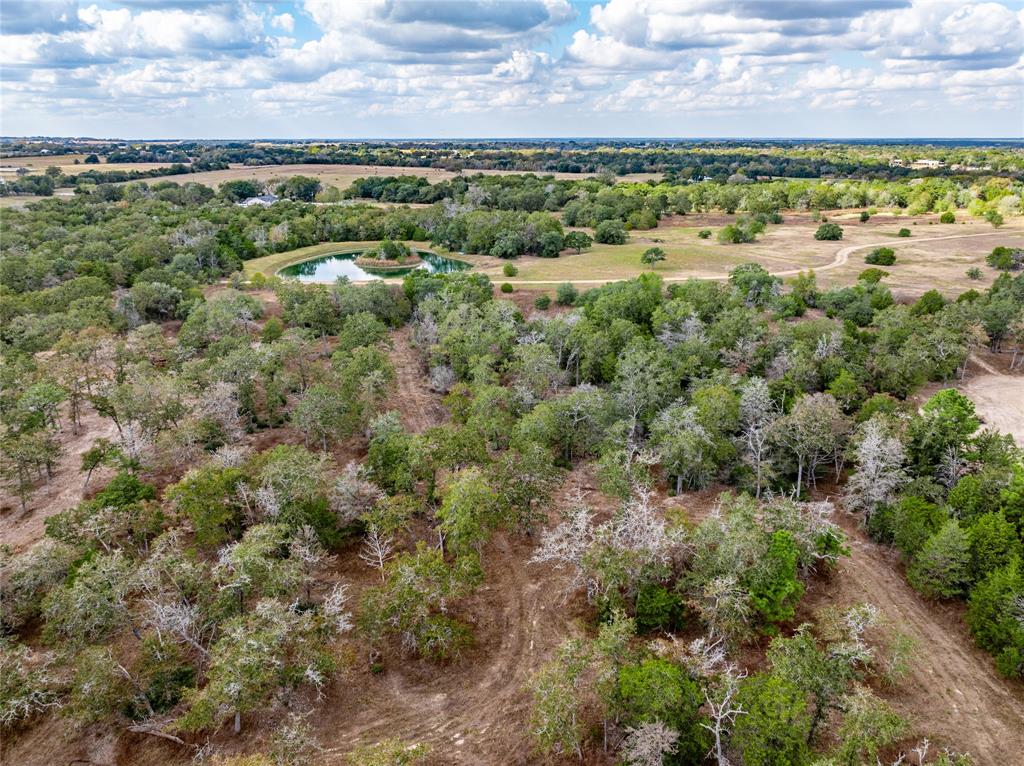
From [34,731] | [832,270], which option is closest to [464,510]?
[34,731]

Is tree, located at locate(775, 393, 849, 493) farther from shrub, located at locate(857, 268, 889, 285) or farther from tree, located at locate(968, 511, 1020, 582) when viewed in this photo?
shrub, located at locate(857, 268, 889, 285)

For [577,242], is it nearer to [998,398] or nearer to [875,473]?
[998,398]

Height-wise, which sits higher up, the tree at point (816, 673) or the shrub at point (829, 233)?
the shrub at point (829, 233)

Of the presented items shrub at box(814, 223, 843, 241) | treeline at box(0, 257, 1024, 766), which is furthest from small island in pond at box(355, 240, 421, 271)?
shrub at box(814, 223, 843, 241)

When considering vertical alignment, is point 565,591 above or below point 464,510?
below

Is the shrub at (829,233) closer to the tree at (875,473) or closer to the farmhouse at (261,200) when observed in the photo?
the tree at (875,473)

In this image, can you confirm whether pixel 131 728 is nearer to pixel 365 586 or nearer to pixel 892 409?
pixel 365 586

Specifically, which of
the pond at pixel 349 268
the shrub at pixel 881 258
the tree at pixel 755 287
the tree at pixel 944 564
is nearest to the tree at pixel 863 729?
the tree at pixel 944 564
